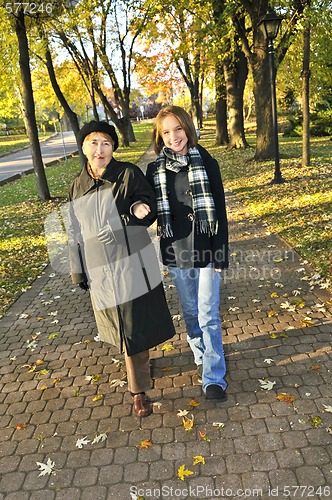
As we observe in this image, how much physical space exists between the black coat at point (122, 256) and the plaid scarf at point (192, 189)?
0.63ft

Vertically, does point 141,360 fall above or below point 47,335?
above

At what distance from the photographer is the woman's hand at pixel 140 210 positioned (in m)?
3.23

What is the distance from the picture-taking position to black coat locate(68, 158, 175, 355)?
3277 mm

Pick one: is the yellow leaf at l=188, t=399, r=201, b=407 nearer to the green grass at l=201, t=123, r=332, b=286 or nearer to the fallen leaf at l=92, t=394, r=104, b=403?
the fallen leaf at l=92, t=394, r=104, b=403

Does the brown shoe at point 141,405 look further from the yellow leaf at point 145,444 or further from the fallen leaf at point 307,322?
the fallen leaf at point 307,322

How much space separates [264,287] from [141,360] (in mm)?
2826

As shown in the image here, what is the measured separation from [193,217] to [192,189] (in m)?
0.23

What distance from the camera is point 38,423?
145 inches

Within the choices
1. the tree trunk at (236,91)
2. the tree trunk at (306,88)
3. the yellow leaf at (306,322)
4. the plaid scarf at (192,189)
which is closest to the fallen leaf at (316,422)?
the yellow leaf at (306,322)

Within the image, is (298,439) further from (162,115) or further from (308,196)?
(308,196)

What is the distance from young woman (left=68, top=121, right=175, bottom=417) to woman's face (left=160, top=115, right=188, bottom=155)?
35 centimetres

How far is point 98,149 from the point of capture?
3.26 meters

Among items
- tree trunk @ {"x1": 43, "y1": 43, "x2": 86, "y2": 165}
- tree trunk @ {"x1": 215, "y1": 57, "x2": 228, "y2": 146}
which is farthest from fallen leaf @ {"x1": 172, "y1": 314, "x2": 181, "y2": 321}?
tree trunk @ {"x1": 215, "y1": 57, "x2": 228, "y2": 146}

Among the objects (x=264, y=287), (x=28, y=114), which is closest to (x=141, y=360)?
(x=264, y=287)
